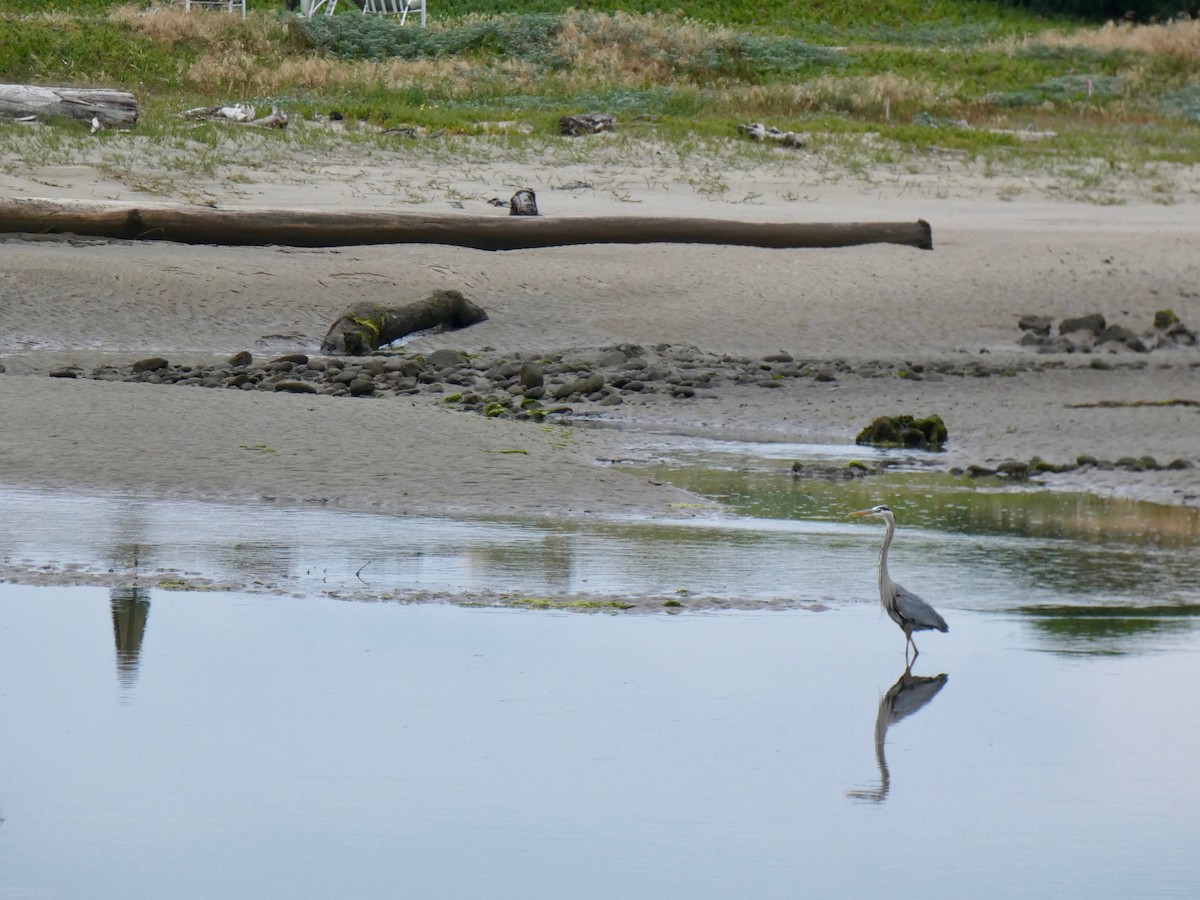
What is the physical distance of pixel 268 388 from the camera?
11.0m

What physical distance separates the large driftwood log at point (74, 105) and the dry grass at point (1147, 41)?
2059 centimetres

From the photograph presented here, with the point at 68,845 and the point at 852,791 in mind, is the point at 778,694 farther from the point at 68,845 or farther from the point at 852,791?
the point at 68,845

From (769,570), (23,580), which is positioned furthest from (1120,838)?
(23,580)

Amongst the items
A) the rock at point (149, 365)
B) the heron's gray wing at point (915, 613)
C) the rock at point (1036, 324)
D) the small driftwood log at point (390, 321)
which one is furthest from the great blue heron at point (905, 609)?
the rock at point (1036, 324)

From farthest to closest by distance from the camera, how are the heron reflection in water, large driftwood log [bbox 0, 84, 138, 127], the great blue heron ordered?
1. large driftwood log [bbox 0, 84, 138, 127]
2. the great blue heron
3. the heron reflection in water

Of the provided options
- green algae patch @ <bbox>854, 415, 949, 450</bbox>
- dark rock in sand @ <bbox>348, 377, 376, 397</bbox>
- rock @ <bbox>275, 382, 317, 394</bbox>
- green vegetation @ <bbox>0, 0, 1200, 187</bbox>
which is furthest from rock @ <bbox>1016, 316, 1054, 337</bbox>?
rock @ <bbox>275, 382, 317, 394</bbox>

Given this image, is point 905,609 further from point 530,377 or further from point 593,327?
point 593,327

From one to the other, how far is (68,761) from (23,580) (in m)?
1.95

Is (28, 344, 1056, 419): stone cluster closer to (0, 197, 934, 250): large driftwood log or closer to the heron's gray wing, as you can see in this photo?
(0, 197, 934, 250): large driftwood log

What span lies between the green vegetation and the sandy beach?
1309 millimetres

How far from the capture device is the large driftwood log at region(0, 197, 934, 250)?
14.5m

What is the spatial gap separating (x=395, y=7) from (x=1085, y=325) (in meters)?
25.0

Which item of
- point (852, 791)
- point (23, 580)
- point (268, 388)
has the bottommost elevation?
point (268, 388)

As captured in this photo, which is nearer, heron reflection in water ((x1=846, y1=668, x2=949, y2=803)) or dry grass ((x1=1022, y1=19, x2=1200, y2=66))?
heron reflection in water ((x1=846, y1=668, x2=949, y2=803))
